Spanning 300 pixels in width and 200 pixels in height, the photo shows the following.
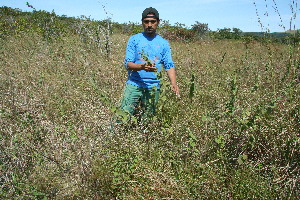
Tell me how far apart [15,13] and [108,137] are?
11199 mm

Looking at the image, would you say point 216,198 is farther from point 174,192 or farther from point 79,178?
point 79,178

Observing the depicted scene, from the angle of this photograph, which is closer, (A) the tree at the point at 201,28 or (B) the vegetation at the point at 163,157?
(B) the vegetation at the point at 163,157

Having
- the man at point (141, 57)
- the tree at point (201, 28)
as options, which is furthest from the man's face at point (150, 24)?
the tree at point (201, 28)

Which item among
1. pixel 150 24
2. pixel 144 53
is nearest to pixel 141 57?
pixel 144 53

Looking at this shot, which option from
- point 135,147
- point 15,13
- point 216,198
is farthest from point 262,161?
point 15,13

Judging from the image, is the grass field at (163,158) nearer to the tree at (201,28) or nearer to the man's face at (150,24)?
the man's face at (150,24)

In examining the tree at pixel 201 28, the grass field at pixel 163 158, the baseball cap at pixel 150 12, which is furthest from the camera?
the tree at pixel 201 28

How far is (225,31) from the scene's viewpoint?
2209 centimetres

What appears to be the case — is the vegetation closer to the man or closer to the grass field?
the grass field

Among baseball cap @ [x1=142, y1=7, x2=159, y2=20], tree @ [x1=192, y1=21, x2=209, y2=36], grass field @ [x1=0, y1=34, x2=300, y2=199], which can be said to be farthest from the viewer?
tree @ [x1=192, y1=21, x2=209, y2=36]

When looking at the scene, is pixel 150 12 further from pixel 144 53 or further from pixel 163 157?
pixel 163 157

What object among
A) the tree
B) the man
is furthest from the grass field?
the tree

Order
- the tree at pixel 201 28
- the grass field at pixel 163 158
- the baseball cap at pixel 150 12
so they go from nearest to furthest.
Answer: the grass field at pixel 163 158 < the baseball cap at pixel 150 12 < the tree at pixel 201 28

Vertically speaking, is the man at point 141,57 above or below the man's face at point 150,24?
below
